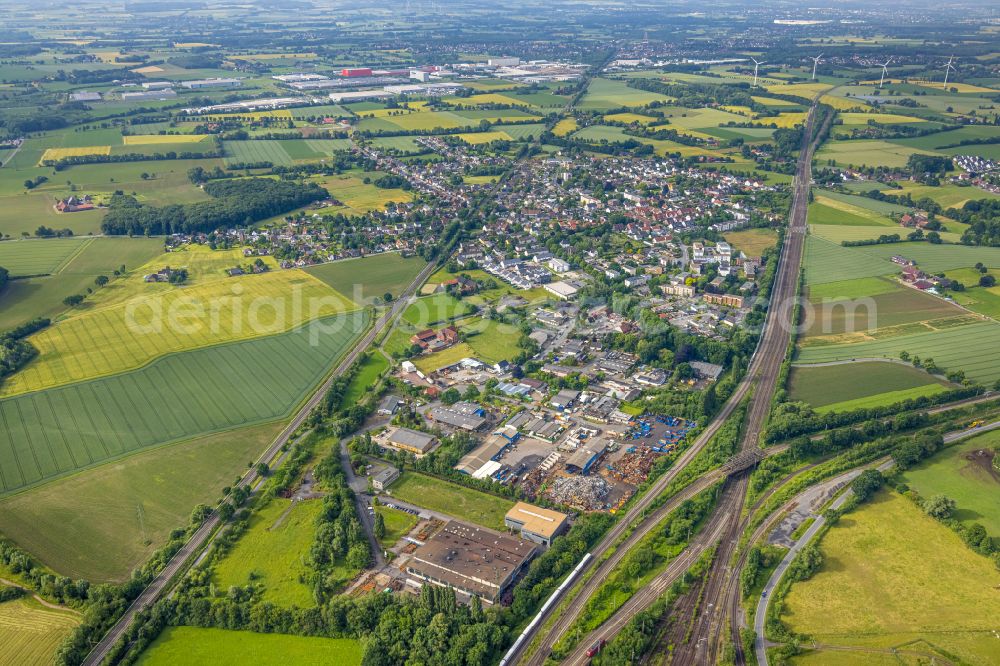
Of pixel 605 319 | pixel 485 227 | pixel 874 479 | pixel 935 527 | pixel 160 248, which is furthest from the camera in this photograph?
pixel 485 227

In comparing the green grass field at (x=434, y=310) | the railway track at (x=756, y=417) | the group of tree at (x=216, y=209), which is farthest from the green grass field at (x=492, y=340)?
the group of tree at (x=216, y=209)

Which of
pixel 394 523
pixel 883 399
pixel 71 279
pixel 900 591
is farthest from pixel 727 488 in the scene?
pixel 71 279

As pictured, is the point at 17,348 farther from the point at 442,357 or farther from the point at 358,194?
the point at 358,194

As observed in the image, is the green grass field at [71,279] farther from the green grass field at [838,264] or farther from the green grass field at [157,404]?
the green grass field at [838,264]

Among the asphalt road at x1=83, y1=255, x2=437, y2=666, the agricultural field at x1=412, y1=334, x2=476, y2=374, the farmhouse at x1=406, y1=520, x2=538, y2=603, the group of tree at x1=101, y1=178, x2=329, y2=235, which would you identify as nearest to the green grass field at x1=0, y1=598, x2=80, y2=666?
the asphalt road at x1=83, y1=255, x2=437, y2=666

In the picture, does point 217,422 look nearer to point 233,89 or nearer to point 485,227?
point 485,227

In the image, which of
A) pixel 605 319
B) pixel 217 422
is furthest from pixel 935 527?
pixel 217 422
